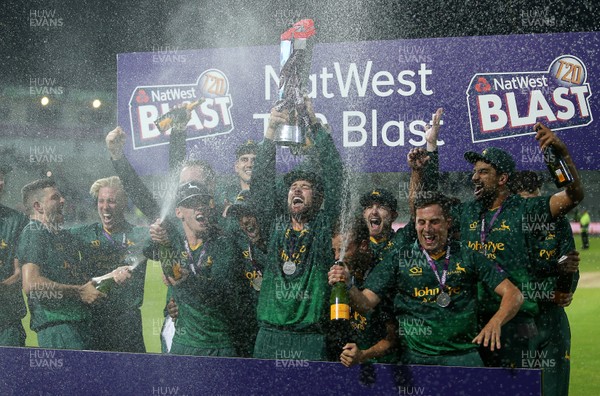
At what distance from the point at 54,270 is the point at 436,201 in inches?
89.2

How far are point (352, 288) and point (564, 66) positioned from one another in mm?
1488

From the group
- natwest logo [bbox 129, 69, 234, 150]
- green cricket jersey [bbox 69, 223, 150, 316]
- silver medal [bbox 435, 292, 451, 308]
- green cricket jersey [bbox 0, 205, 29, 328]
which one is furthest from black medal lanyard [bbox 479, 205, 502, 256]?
green cricket jersey [bbox 0, 205, 29, 328]

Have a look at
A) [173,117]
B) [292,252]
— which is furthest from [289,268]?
[173,117]

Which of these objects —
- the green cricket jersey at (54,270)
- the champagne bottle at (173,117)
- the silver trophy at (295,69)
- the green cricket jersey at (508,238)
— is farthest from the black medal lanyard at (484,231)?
the green cricket jersey at (54,270)

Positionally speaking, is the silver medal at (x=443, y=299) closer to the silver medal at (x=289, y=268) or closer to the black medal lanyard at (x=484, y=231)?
the black medal lanyard at (x=484, y=231)

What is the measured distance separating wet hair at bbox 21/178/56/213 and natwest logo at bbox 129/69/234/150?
642 millimetres

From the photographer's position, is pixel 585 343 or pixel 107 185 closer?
pixel 585 343

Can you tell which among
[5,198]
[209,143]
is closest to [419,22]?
[209,143]

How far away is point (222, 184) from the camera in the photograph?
414 cm

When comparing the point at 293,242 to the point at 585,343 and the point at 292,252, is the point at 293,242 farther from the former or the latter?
the point at 585,343

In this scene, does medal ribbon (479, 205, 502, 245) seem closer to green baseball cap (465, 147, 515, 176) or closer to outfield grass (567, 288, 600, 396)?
green baseball cap (465, 147, 515, 176)

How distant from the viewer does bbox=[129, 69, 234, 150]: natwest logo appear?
415cm

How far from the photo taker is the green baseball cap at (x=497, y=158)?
369cm

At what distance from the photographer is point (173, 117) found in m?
4.23
